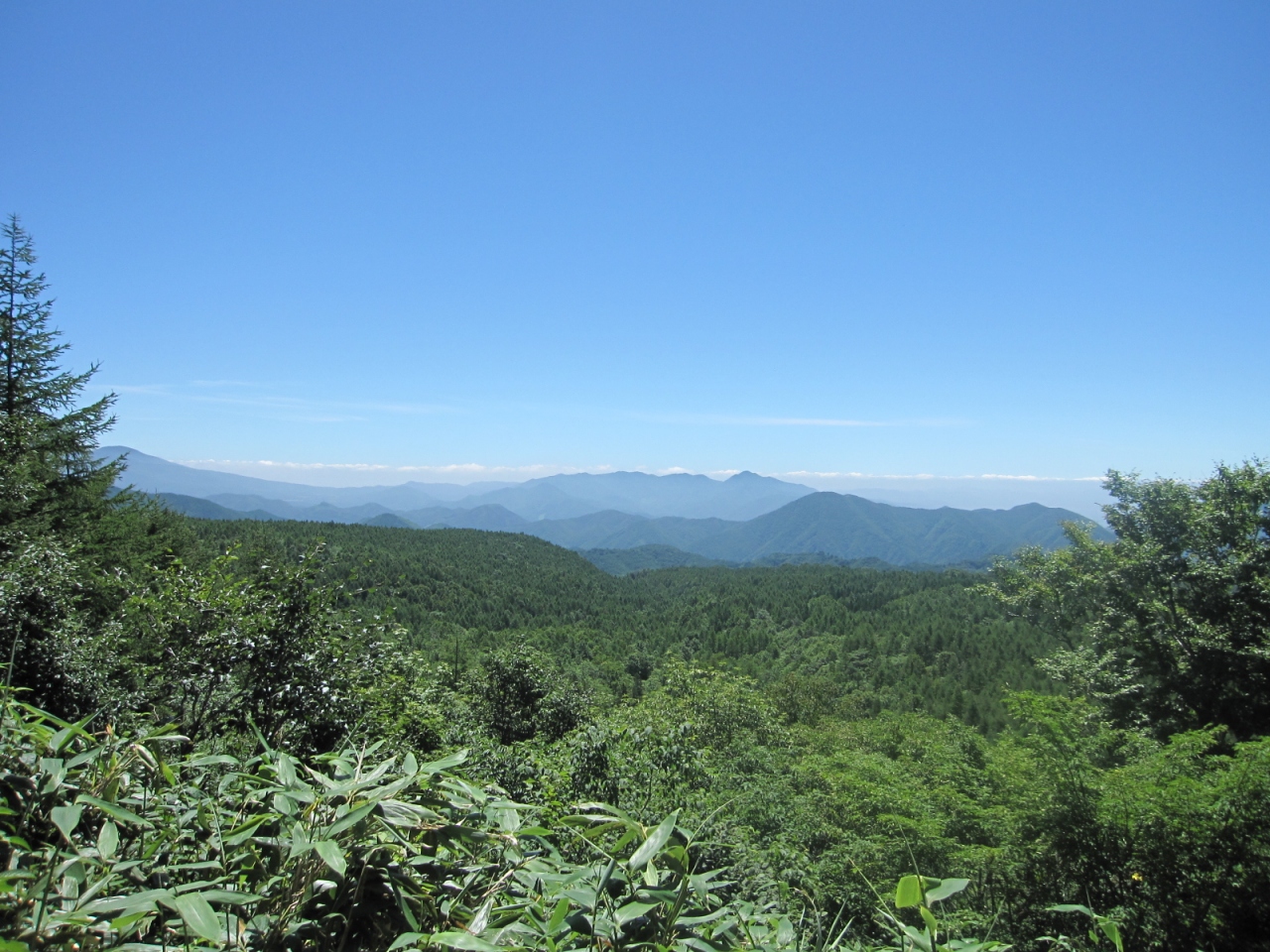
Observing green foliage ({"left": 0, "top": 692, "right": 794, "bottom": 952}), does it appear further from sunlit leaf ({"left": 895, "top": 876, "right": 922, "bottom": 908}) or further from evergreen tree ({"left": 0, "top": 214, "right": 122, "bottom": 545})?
evergreen tree ({"left": 0, "top": 214, "right": 122, "bottom": 545})

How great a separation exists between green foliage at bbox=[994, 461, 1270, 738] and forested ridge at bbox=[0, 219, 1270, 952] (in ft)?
0.27

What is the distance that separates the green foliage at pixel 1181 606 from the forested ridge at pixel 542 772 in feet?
0.27

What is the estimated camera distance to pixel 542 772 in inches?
437

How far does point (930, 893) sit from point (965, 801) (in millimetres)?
13892

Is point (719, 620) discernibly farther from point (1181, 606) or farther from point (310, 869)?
point (310, 869)

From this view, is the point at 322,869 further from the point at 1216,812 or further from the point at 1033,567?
the point at 1033,567

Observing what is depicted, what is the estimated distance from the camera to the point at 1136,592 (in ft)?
56.2

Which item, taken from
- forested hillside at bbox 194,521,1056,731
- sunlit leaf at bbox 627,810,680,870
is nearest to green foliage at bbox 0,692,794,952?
sunlit leaf at bbox 627,810,680,870

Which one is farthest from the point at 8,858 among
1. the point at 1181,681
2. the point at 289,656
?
the point at 1181,681

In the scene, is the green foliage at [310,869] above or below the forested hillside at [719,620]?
above

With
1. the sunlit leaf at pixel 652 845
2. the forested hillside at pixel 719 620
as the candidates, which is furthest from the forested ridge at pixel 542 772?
the forested hillside at pixel 719 620

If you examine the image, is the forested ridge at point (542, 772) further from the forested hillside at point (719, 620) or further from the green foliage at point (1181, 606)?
the forested hillside at point (719, 620)

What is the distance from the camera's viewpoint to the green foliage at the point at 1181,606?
15.2 metres

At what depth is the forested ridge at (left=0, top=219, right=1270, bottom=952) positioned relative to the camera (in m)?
1.04
